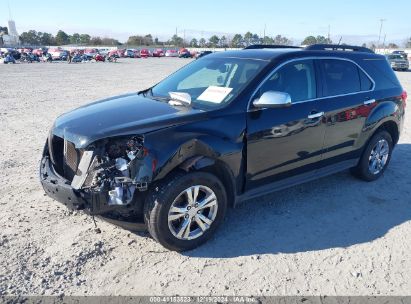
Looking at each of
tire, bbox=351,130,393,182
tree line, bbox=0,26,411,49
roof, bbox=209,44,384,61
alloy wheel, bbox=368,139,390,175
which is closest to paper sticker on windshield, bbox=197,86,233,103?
roof, bbox=209,44,384,61

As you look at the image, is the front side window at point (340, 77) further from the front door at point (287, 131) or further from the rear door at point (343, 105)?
the front door at point (287, 131)

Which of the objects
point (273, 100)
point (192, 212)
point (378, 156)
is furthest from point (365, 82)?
point (192, 212)

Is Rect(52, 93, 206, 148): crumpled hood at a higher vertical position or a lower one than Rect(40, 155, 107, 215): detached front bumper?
higher

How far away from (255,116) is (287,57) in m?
0.90

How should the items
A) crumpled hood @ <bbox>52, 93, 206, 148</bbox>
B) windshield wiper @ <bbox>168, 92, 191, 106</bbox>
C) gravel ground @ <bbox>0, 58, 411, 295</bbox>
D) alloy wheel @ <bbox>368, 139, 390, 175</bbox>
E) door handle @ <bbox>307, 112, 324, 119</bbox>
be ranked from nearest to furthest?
gravel ground @ <bbox>0, 58, 411, 295</bbox> < crumpled hood @ <bbox>52, 93, 206, 148</bbox> < windshield wiper @ <bbox>168, 92, 191, 106</bbox> < door handle @ <bbox>307, 112, 324, 119</bbox> < alloy wheel @ <bbox>368, 139, 390, 175</bbox>

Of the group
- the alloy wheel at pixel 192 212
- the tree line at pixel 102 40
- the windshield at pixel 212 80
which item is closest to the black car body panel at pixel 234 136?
the windshield at pixel 212 80

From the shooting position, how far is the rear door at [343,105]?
445cm

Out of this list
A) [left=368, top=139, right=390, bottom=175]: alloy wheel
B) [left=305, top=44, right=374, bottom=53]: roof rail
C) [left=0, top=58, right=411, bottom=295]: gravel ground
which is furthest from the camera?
[left=368, top=139, right=390, bottom=175]: alloy wheel

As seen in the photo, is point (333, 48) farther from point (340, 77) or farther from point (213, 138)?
point (213, 138)

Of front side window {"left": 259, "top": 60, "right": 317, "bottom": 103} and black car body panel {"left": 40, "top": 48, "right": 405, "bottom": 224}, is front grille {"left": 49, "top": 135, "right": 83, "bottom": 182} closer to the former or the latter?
black car body panel {"left": 40, "top": 48, "right": 405, "bottom": 224}

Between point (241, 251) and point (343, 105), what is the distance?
231cm

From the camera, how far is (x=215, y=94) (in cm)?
392

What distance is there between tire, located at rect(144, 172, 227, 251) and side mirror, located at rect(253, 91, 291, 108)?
889 mm

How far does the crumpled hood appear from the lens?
3236 millimetres
